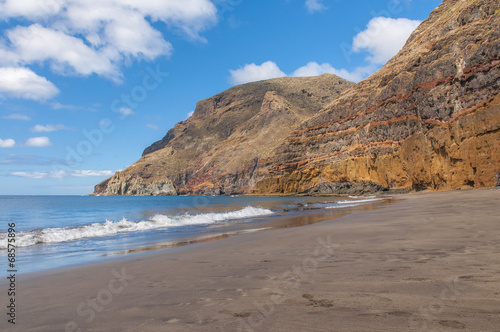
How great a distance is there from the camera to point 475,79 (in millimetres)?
29875

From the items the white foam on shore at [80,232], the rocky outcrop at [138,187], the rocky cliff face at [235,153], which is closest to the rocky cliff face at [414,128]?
the rocky cliff face at [235,153]

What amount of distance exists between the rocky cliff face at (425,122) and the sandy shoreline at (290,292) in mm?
28850

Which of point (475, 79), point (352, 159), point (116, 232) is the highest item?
point (475, 79)

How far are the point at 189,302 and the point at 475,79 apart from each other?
36827 millimetres

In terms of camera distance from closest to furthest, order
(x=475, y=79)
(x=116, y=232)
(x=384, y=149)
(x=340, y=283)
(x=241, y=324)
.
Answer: (x=241, y=324) < (x=340, y=283) < (x=116, y=232) < (x=475, y=79) < (x=384, y=149)

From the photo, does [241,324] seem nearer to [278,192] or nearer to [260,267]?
[260,267]

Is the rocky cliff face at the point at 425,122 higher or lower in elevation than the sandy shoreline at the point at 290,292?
higher

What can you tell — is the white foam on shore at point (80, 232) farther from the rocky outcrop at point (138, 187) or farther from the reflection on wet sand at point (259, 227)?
the rocky outcrop at point (138, 187)

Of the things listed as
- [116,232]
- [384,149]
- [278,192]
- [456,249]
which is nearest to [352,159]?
[384,149]

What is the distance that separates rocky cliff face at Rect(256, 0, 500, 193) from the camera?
94.3ft

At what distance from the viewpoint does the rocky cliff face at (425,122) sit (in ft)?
94.3

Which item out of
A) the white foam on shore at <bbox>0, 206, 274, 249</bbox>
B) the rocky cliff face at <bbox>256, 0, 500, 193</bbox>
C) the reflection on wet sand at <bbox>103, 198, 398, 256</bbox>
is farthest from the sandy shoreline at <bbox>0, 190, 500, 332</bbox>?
the rocky cliff face at <bbox>256, 0, 500, 193</bbox>

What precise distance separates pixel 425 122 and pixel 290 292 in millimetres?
41654

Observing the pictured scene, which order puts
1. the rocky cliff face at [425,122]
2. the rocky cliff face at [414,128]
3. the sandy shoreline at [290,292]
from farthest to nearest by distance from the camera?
the rocky cliff face at [414,128] → the rocky cliff face at [425,122] → the sandy shoreline at [290,292]
